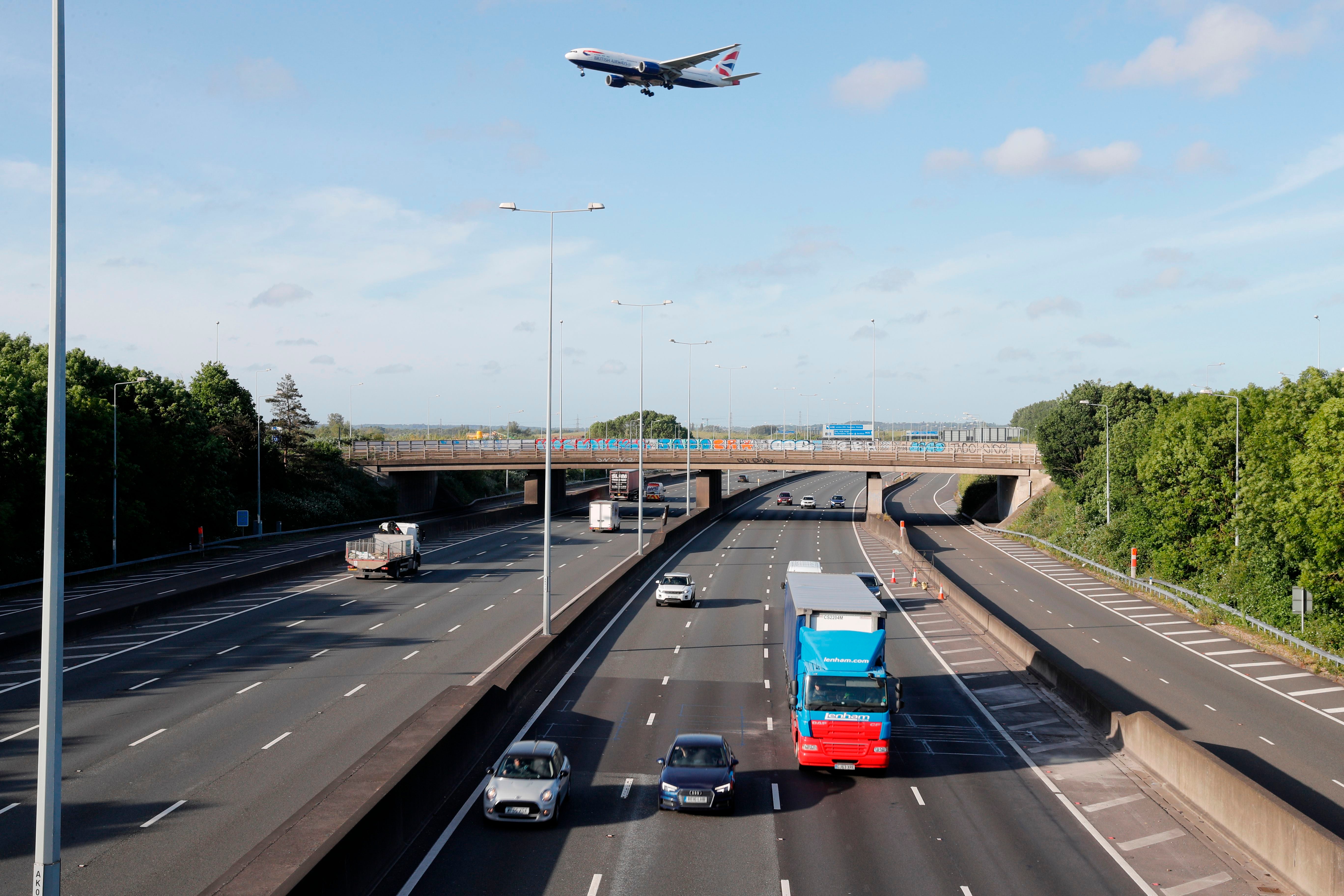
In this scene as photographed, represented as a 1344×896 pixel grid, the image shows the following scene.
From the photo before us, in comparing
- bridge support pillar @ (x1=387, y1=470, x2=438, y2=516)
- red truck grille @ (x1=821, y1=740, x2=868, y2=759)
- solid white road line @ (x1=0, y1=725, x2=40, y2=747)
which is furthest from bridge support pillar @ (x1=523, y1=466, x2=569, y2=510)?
red truck grille @ (x1=821, y1=740, x2=868, y2=759)

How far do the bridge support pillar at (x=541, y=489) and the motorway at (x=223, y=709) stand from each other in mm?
53372

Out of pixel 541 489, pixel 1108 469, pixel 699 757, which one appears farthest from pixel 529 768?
pixel 541 489

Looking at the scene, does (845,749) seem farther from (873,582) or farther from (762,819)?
(873,582)

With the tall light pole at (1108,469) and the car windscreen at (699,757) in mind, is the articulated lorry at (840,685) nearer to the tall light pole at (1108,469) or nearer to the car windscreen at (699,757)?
the car windscreen at (699,757)

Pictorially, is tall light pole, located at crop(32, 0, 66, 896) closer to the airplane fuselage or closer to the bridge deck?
the airplane fuselage

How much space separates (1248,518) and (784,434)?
502 feet

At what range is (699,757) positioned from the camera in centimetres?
1894

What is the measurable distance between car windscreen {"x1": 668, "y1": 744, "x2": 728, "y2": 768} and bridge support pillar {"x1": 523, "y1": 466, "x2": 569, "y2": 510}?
83962mm

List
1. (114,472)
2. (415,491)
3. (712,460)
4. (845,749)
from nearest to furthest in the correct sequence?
(845,749), (114,472), (712,460), (415,491)

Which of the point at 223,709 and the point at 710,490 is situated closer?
the point at 223,709

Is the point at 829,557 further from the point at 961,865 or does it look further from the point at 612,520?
the point at 961,865

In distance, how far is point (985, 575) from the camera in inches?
2363

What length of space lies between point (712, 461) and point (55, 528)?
84.2 m

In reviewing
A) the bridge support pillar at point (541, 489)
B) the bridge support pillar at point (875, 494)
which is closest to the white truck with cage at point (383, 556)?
the bridge support pillar at point (541, 489)
